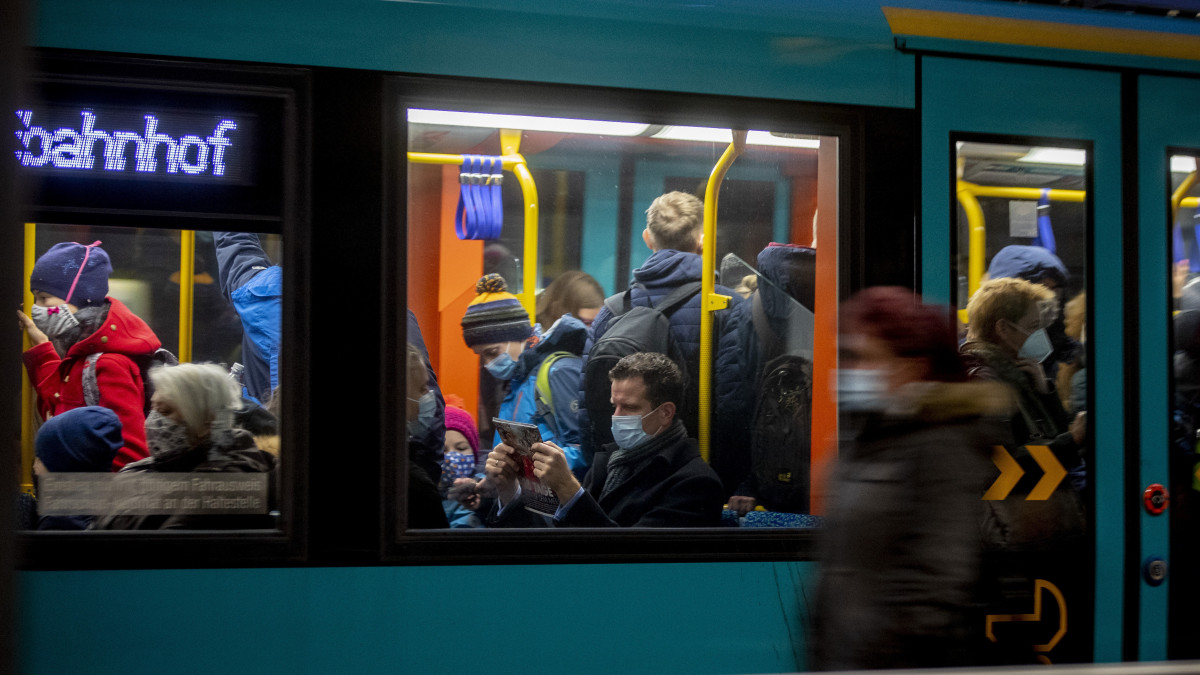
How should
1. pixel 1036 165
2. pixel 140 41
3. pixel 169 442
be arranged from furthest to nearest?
pixel 1036 165
pixel 169 442
pixel 140 41

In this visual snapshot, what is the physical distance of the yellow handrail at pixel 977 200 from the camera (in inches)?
131

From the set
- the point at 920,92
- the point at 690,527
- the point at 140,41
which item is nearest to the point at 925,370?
the point at 690,527

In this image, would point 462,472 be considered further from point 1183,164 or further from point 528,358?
point 1183,164

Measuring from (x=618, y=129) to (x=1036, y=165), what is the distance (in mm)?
1490

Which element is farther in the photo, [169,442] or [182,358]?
[182,358]

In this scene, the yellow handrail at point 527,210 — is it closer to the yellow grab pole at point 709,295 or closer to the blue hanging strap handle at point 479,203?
the blue hanging strap handle at point 479,203

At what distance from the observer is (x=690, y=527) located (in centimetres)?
311

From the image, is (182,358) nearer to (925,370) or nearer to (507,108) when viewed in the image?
(507,108)

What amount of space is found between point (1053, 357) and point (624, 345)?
163cm

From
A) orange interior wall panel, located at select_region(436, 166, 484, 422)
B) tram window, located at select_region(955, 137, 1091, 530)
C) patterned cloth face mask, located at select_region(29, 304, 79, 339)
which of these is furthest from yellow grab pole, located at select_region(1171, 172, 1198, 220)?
patterned cloth face mask, located at select_region(29, 304, 79, 339)

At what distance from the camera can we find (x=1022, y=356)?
333 centimetres

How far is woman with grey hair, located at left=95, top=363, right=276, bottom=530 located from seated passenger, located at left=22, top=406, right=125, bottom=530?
8 cm

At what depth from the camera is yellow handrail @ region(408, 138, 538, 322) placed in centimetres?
447

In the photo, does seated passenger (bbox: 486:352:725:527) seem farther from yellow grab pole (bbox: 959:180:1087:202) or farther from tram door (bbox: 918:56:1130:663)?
yellow grab pole (bbox: 959:180:1087:202)
